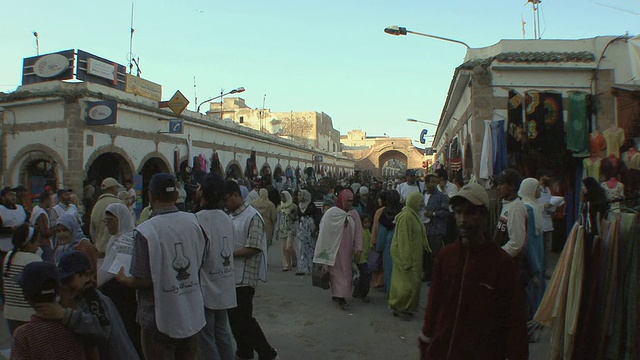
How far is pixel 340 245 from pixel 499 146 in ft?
13.5

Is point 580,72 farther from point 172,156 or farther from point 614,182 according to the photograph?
point 172,156

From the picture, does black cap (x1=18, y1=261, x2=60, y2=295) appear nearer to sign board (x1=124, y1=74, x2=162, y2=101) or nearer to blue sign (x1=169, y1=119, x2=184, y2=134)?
blue sign (x1=169, y1=119, x2=184, y2=134)

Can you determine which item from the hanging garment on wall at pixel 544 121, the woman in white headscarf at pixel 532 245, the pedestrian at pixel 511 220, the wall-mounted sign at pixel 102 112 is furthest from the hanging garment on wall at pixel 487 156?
the wall-mounted sign at pixel 102 112

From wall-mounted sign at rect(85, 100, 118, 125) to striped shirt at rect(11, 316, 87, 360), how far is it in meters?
11.5

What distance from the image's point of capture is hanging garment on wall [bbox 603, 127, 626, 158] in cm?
750

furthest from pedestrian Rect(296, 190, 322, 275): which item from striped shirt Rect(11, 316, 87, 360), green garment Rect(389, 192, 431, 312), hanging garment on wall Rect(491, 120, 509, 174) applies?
striped shirt Rect(11, 316, 87, 360)

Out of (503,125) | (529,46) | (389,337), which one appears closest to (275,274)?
(389,337)

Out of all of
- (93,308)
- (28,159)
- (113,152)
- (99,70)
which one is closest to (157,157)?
(113,152)

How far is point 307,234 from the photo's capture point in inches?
329

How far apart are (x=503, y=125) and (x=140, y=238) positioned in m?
7.63

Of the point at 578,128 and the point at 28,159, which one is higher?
the point at 578,128

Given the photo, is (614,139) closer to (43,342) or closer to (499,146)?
(499,146)

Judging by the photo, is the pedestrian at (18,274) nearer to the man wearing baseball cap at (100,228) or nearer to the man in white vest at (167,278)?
the man wearing baseball cap at (100,228)

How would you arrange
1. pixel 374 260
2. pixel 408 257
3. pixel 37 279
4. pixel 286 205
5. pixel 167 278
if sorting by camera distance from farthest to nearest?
pixel 286 205 < pixel 374 260 < pixel 408 257 < pixel 167 278 < pixel 37 279
